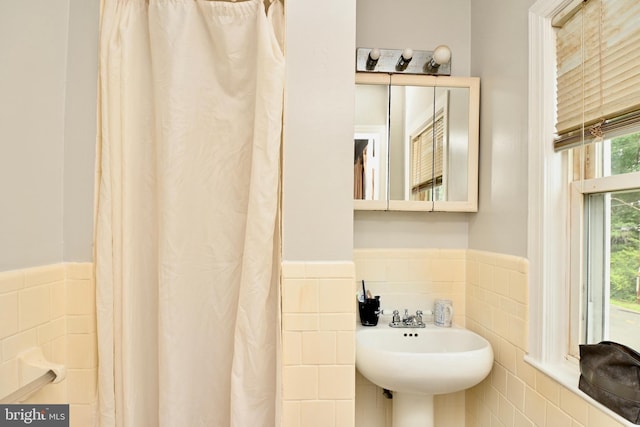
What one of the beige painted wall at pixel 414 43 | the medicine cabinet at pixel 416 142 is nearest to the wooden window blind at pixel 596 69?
the medicine cabinet at pixel 416 142

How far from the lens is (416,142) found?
1753mm

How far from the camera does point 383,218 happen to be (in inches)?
71.4

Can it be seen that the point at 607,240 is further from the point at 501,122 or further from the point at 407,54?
the point at 407,54

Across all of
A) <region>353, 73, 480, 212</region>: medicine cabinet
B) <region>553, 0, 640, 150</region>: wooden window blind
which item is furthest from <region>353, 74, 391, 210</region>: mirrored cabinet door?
<region>553, 0, 640, 150</region>: wooden window blind

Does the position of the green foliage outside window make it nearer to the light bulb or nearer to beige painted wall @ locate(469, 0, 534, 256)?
beige painted wall @ locate(469, 0, 534, 256)

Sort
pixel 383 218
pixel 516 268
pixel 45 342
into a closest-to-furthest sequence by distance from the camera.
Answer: pixel 45 342, pixel 516 268, pixel 383 218

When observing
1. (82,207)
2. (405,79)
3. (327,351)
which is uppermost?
(405,79)

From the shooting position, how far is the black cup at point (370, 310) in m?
1.70

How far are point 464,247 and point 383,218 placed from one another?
419 mm

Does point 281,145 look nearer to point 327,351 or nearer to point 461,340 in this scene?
point 327,351

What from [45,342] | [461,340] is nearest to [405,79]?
[461,340]

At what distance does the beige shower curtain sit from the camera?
120cm

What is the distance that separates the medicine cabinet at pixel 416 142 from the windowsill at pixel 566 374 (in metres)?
0.70

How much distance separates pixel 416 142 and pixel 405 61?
0.37 m
